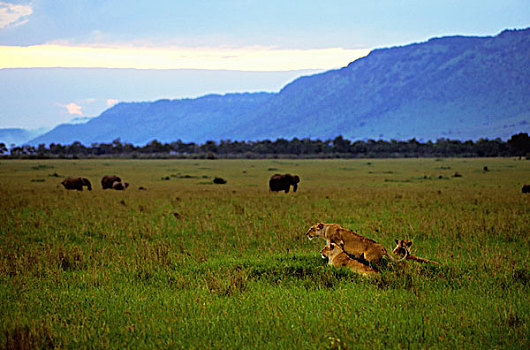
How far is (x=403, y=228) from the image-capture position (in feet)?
51.9

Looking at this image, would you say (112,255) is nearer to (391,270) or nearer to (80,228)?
(80,228)

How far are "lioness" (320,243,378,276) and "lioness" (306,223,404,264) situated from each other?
0.29 meters

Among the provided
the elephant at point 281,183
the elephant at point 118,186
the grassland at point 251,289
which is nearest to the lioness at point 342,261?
the grassland at point 251,289

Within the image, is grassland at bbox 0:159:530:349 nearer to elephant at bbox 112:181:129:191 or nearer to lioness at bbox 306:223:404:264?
lioness at bbox 306:223:404:264

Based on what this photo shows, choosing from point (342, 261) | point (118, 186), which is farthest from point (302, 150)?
point (342, 261)

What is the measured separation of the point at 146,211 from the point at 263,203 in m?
5.56

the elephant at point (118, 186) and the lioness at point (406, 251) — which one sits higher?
the lioness at point (406, 251)

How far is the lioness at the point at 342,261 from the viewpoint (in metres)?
9.65

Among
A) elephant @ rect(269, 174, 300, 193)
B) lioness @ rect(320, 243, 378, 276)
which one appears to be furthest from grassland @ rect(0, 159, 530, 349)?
elephant @ rect(269, 174, 300, 193)

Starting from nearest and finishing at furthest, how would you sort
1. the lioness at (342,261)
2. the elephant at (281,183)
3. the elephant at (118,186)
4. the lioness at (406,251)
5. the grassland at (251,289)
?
the grassland at (251,289), the lioness at (342,261), the lioness at (406,251), the elephant at (281,183), the elephant at (118,186)

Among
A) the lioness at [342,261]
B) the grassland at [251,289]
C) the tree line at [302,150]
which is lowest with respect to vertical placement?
the grassland at [251,289]

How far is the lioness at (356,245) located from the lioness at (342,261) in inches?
11.3

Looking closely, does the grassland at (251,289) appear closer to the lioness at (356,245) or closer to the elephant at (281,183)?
the lioness at (356,245)

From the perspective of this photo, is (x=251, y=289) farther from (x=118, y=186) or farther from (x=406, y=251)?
(x=118, y=186)
